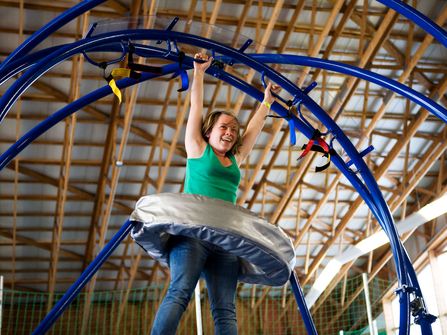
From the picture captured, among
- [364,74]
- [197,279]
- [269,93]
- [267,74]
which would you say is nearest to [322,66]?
[364,74]

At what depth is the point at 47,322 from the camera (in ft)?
17.8

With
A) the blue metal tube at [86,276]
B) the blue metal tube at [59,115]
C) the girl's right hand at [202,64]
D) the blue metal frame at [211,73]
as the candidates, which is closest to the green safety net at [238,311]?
the blue metal tube at [86,276]

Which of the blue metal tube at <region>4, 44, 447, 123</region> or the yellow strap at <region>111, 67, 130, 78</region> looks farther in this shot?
the blue metal tube at <region>4, 44, 447, 123</region>

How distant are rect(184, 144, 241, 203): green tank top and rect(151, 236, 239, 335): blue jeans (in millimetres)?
278

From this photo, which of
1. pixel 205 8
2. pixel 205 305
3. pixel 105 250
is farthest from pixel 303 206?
pixel 105 250

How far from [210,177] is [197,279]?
56cm

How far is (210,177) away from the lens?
12.1 feet

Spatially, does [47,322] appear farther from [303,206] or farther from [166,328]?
[303,206]

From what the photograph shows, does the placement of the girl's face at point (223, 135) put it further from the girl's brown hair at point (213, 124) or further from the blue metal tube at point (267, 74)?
the blue metal tube at point (267, 74)

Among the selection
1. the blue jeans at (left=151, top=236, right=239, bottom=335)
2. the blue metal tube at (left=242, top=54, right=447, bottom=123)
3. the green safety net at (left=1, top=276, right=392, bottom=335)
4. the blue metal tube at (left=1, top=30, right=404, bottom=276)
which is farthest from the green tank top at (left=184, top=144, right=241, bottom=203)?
the green safety net at (left=1, top=276, right=392, bottom=335)

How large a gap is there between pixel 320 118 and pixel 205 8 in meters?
6.86

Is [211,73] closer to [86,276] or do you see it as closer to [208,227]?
[208,227]

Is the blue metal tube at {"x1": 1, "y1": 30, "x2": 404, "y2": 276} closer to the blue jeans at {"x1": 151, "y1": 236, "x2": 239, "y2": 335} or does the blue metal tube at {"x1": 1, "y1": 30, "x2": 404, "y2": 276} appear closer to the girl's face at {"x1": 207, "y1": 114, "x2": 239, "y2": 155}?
the girl's face at {"x1": 207, "y1": 114, "x2": 239, "y2": 155}

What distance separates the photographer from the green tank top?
368 centimetres
